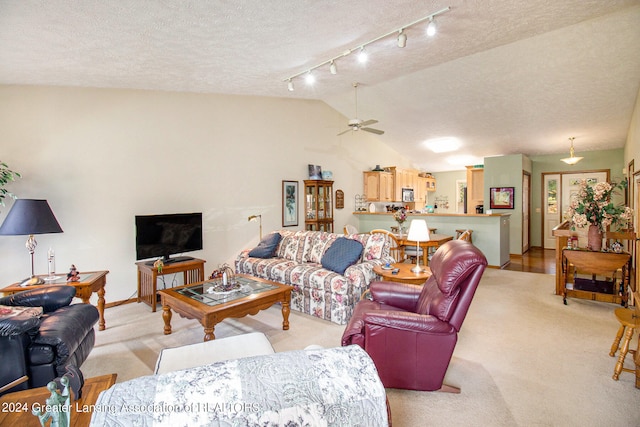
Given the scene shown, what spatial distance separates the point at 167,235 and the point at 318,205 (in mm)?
2999

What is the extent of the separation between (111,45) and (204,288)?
7.97ft

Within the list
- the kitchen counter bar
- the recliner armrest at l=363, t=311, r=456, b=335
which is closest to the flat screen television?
the recliner armrest at l=363, t=311, r=456, b=335

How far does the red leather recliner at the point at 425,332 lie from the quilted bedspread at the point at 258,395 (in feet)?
4.22

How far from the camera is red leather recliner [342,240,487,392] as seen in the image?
2156 mm

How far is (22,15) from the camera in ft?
7.38

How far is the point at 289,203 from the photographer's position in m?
6.12

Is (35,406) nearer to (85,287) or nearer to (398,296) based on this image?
(85,287)

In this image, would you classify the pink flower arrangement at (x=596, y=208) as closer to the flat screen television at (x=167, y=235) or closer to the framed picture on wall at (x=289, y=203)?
the framed picture on wall at (x=289, y=203)

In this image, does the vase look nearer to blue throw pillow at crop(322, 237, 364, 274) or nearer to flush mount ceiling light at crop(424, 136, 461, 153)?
blue throw pillow at crop(322, 237, 364, 274)

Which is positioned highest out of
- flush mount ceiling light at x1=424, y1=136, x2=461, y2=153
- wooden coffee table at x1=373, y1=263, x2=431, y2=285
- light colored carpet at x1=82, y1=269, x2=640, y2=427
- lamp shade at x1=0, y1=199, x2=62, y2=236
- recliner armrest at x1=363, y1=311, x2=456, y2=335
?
flush mount ceiling light at x1=424, y1=136, x2=461, y2=153

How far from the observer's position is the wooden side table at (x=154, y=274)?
4023 mm

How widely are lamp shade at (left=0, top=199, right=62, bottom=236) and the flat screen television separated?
99cm

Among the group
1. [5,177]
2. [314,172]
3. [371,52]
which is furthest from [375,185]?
[5,177]

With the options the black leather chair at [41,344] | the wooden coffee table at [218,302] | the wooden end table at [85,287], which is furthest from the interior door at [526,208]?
the black leather chair at [41,344]
